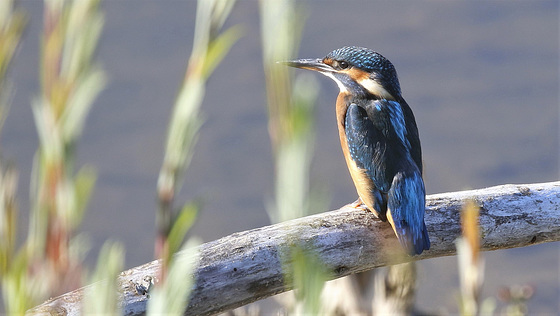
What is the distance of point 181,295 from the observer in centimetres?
Answer: 72

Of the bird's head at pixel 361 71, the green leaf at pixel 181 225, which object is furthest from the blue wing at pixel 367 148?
the green leaf at pixel 181 225

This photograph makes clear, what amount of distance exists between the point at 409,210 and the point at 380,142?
28 cm

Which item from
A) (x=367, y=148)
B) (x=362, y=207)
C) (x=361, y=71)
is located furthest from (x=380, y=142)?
(x=361, y=71)

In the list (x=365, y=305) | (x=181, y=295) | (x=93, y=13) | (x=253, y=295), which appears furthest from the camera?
(x=365, y=305)

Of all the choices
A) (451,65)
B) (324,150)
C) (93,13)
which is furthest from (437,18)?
(93,13)

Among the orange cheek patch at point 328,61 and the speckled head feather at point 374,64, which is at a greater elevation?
the orange cheek patch at point 328,61

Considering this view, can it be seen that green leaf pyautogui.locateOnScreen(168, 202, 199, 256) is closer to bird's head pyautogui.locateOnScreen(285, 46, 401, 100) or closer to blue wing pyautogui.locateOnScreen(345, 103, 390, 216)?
blue wing pyautogui.locateOnScreen(345, 103, 390, 216)

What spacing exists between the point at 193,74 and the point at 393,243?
1322 mm

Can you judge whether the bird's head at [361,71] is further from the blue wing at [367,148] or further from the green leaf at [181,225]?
the green leaf at [181,225]

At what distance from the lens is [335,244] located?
1956 millimetres

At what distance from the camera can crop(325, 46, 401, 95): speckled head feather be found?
2486 mm

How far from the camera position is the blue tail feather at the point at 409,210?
201 centimetres

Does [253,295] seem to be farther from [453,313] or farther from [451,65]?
[451,65]

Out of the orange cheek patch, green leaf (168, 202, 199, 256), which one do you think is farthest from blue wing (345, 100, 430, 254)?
green leaf (168, 202, 199, 256)
